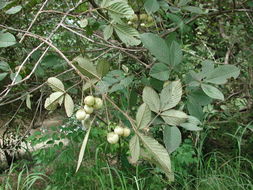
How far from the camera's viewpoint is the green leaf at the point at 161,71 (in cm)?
71

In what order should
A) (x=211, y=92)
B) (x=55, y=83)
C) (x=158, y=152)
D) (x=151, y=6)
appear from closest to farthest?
(x=158, y=152), (x=55, y=83), (x=211, y=92), (x=151, y=6)

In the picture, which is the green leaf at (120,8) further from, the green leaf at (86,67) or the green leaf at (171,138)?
the green leaf at (171,138)

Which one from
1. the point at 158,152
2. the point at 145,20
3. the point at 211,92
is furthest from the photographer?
the point at 145,20

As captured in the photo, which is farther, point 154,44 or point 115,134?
point 154,44

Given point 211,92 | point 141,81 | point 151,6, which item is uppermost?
point 151,6

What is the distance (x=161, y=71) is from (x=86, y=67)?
8.3 inches

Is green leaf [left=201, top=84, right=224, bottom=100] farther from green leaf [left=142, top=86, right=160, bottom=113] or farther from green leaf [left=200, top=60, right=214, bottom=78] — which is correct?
green leaf [left=142, top=86, right=160, bottom=113]

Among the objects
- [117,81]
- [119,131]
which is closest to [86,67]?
[119,131]

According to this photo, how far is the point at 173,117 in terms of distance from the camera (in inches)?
23.0

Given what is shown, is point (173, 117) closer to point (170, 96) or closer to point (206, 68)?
point (170, 96)

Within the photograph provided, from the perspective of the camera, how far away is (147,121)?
538 mm

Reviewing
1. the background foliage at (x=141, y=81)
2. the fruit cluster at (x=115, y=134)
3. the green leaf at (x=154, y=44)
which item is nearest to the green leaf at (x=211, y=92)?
the background foliage at (x=141, y=81)

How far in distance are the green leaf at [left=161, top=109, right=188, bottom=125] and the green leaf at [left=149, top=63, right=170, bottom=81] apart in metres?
0.15

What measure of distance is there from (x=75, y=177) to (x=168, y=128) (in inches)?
68.4
